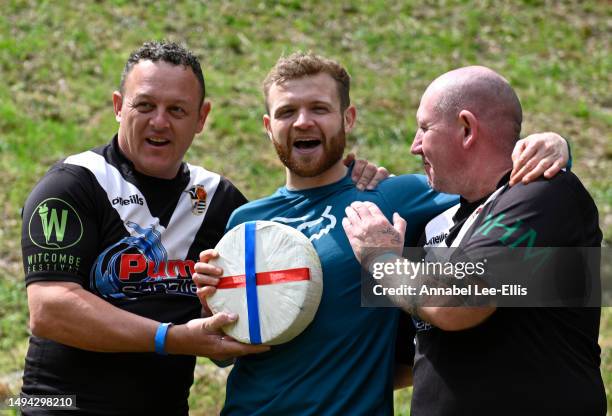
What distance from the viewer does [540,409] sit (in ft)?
10.2

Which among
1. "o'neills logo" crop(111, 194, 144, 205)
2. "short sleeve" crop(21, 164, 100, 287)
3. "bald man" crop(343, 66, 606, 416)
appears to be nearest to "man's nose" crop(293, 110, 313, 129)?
"bald man" crop(343, 66, 606, 416)

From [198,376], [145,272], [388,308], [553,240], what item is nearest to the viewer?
[553,240]

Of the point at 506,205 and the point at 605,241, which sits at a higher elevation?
the point at 605,241

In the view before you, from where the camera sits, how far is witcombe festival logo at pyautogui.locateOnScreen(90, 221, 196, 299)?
405 centimetres

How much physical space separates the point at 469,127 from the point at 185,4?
12159 millimetres

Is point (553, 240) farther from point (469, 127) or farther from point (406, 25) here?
point (406, 25)

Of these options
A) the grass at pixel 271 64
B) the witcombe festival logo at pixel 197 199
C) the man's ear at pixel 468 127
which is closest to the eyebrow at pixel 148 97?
the witcombe festival logo at pixel 197 199

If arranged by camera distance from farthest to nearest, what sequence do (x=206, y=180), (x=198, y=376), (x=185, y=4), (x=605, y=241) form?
1. (x=185, y=4)
2. (x=605, y=241)
3. (x=198, y=376)
4. (x=206, y=180)

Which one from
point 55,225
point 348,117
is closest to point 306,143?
point 348,117

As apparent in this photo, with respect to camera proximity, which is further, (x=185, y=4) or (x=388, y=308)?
(x=185, y=4)

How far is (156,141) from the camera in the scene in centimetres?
428

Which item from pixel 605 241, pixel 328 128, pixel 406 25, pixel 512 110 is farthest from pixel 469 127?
pixel 406 25

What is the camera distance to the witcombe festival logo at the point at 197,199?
4363 mm

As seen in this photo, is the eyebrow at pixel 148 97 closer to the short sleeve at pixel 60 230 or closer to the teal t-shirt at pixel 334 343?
the short sleeve at pixel 60 230
